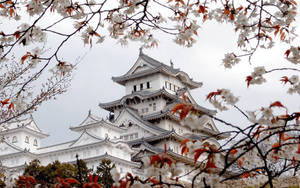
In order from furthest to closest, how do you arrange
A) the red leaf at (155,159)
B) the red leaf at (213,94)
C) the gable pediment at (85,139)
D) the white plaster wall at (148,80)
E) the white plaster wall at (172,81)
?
the white plaster wall at (172,81) → the white plaster wall at (148,80) → the gable pediment at (85,139) → the red leaf at (213,94) → the red leaf at (155,159)

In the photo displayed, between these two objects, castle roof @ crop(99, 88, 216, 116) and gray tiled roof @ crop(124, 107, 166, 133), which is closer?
gray tiled roof @ crop(124, 107, 166, 133)

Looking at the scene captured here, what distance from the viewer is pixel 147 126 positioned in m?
39.7

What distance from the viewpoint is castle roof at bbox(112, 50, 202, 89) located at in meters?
44.0

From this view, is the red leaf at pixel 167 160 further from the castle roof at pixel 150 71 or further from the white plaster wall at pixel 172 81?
the white plaster wall at pixel 172 81

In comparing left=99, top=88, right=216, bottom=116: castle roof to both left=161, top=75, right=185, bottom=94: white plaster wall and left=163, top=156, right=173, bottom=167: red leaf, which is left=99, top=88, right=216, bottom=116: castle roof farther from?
left=163, top=156, right=173, bottom=167: red leaf

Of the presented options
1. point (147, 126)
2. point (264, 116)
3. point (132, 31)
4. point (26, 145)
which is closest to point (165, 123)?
point (147, 126)

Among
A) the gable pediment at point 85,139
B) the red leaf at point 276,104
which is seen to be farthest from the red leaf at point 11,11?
the gable pediment at point 85,139

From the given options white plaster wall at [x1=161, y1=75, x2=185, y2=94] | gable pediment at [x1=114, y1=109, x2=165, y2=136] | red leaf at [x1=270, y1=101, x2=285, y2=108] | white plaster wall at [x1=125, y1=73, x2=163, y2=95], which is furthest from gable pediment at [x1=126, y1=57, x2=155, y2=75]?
red leaf at [x1=270, y1=101, x2=285, y2=108]

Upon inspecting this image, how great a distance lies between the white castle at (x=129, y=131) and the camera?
3472cm

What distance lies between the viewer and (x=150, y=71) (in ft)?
145

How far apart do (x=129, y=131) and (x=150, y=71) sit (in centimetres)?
673

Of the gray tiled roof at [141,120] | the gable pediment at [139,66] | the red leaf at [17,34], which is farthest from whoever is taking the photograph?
the gable pediment at [139,66]

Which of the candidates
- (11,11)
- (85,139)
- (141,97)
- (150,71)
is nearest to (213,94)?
(11,11)

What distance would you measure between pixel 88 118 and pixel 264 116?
34.3 m
